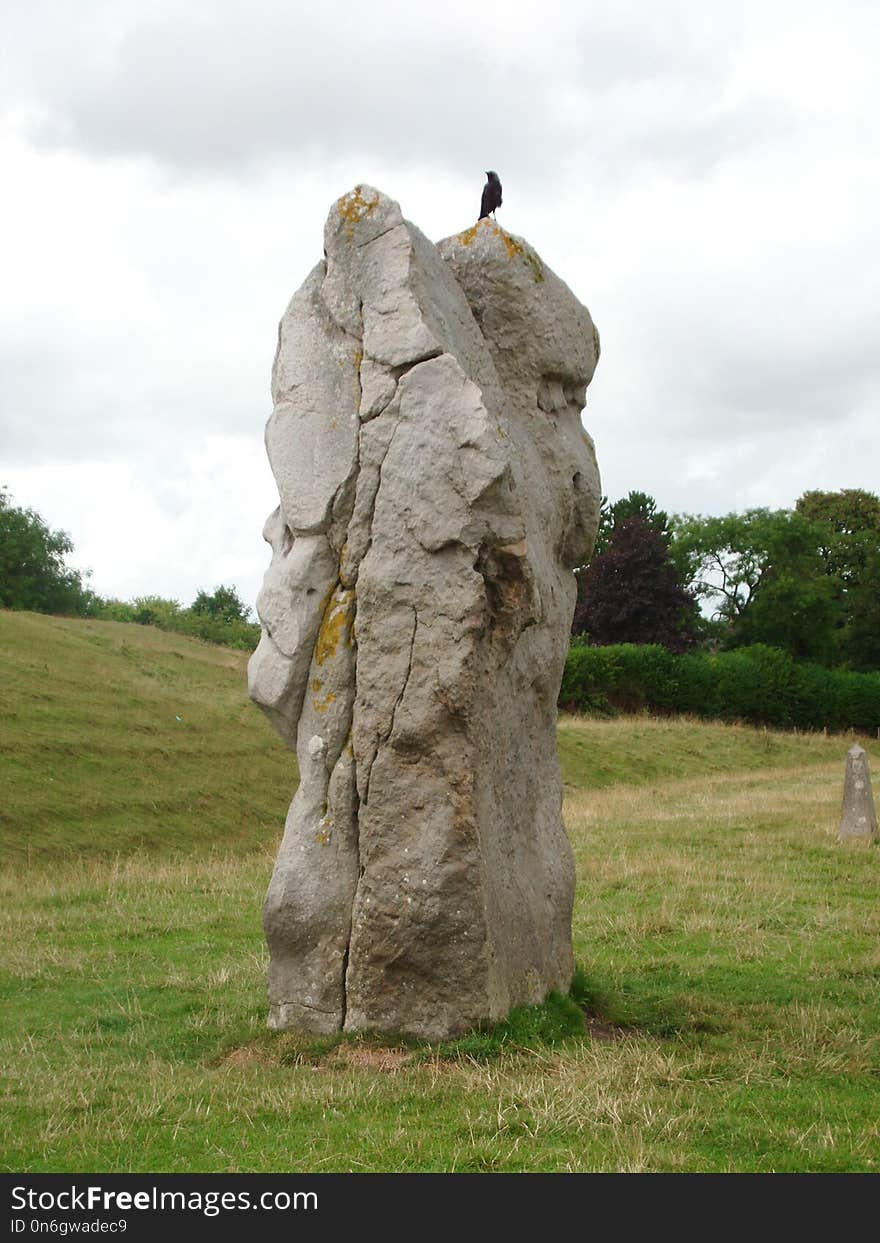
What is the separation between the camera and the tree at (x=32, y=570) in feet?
220

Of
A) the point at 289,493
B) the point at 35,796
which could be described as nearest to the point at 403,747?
the point at 289,493

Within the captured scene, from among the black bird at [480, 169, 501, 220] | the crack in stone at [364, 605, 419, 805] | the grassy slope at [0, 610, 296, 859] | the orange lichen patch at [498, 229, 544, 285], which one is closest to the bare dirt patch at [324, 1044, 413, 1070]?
the crack in stone at [364, 605, 419, 805]

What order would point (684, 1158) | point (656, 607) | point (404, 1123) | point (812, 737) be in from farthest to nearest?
point (656, 607)
point (812, 737)
point (404, 1123)
point (684, 1158)

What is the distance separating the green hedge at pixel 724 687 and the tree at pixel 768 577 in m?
11.6

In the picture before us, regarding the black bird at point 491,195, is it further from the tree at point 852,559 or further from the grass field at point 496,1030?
the tree at point 852,559

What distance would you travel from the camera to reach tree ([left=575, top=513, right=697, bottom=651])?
6481 centimetres

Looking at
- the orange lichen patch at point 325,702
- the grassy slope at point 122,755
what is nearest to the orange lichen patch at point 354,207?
the orange lichen patch at point 325,702

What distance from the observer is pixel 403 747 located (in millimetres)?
8406

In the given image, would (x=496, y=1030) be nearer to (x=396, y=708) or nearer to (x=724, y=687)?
(x=396, y=708)

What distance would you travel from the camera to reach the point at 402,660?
8.45 meters

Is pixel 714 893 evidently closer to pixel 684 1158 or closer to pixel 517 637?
pixel 517 637

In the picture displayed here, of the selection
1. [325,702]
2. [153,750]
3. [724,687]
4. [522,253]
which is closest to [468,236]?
[522,253]

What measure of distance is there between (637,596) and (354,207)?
5671cm

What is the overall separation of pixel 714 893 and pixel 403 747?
7707 millimetres
